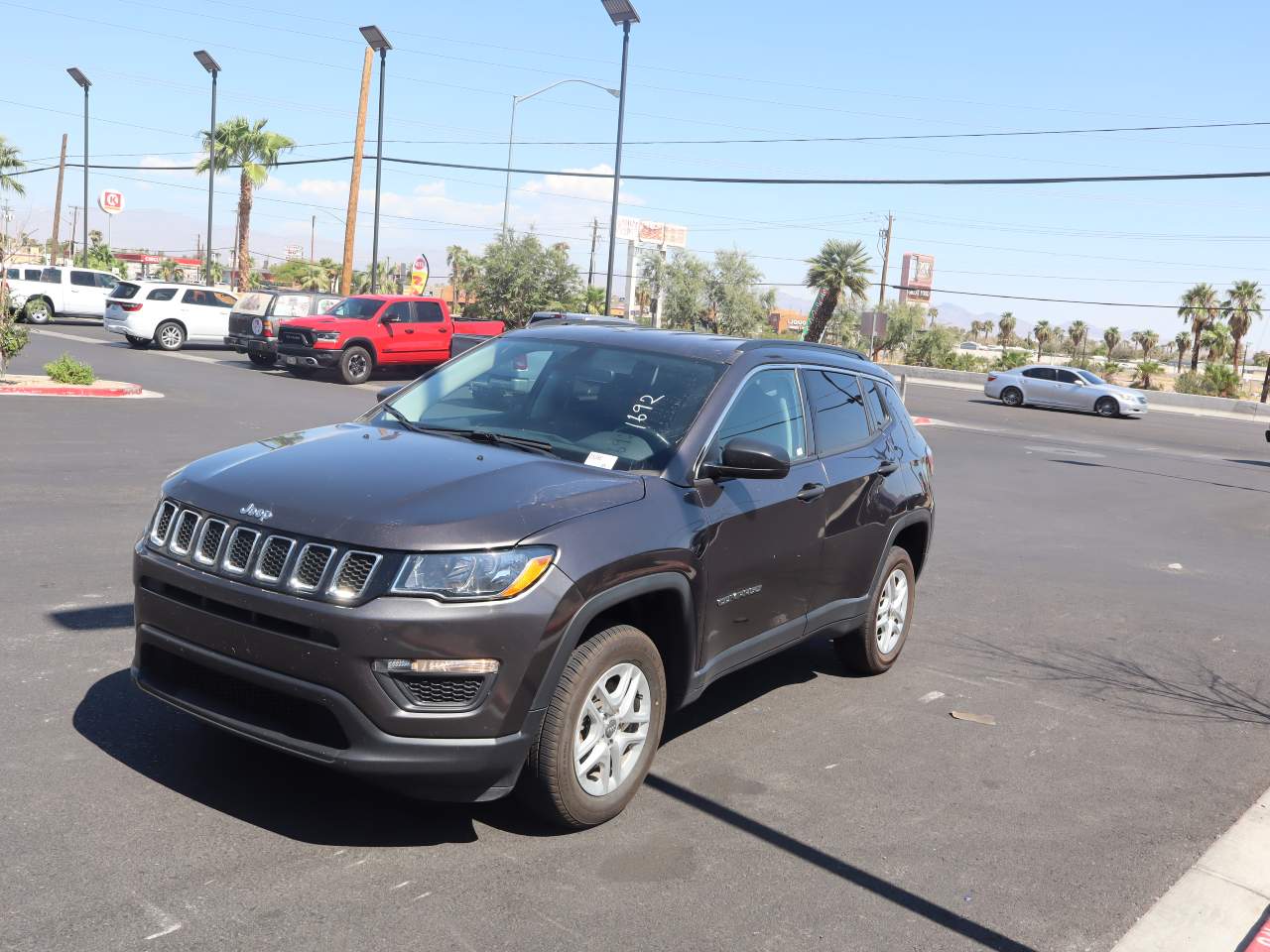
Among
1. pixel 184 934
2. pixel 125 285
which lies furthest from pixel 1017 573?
pixel 125 285

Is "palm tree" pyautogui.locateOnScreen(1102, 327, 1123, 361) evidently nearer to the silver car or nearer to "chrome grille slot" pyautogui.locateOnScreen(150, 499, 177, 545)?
the silver car

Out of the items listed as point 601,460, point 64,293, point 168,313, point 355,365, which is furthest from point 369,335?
point 601,460

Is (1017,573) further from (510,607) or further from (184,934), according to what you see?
(184,934)

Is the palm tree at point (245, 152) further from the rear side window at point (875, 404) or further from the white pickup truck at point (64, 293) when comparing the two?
the rear side window at point (875, 404)

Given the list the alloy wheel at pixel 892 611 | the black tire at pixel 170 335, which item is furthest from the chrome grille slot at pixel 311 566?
the black tire at pixel 170 335

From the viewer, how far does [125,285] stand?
100ft

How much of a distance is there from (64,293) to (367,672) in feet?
129

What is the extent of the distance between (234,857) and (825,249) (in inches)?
2425

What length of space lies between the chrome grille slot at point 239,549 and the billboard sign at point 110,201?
85.1m

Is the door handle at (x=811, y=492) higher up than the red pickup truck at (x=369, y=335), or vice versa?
the red pickup truck at (x=369, y=335)

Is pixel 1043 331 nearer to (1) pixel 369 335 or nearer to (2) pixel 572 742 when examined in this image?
(1) pixel 369 335

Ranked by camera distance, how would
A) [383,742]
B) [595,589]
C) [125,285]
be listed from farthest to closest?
[125,285] < [595,589] < [383,742]

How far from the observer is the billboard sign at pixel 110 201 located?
264 ft

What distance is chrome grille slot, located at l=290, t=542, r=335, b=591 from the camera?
3814mm
